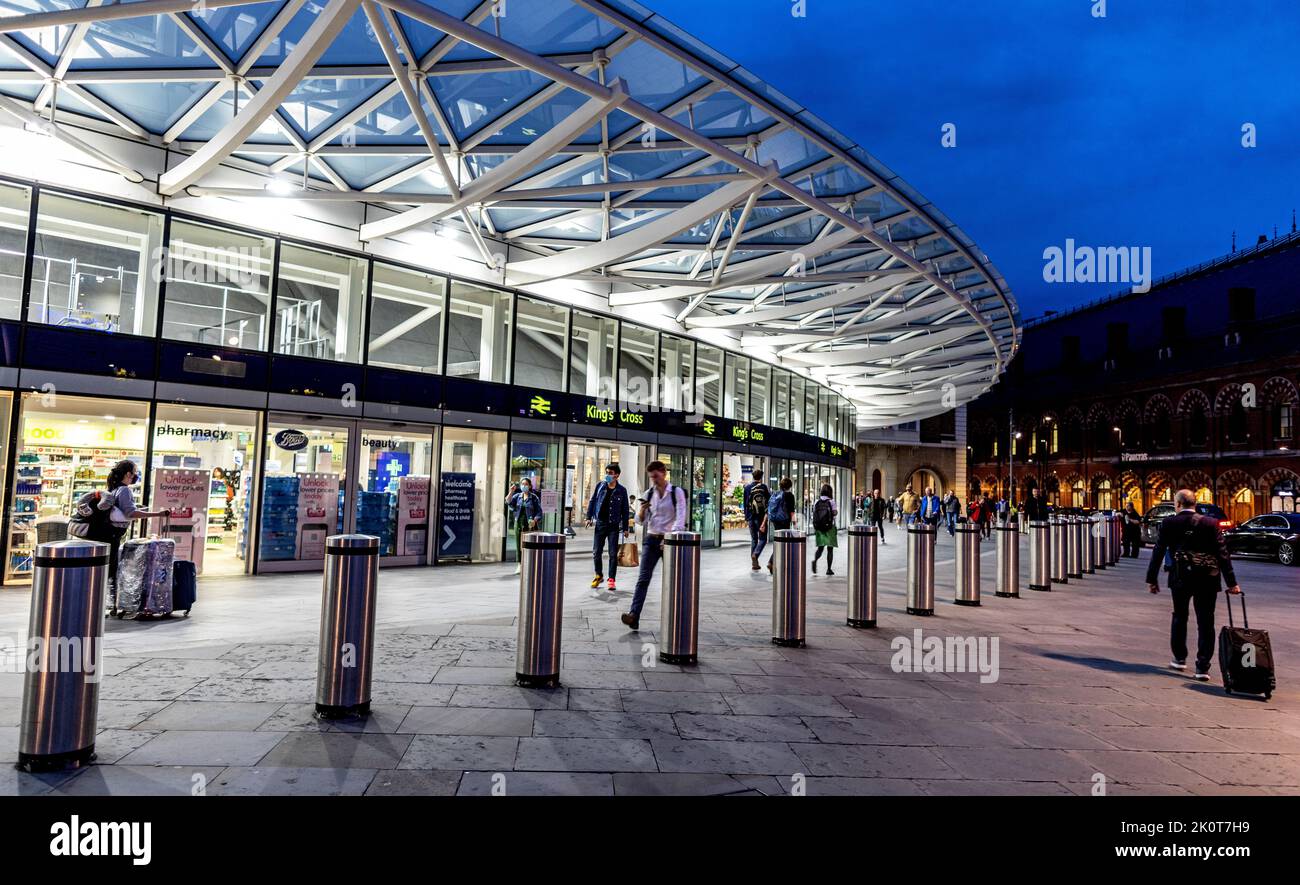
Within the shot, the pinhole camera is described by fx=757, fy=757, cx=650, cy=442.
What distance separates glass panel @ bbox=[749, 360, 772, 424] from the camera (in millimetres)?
24734

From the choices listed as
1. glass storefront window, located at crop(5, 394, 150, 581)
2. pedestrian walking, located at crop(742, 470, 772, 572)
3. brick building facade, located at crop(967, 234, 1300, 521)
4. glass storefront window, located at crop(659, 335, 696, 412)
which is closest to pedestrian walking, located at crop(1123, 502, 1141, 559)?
glass storefront window, located at crop(659, 335, 696, 412)

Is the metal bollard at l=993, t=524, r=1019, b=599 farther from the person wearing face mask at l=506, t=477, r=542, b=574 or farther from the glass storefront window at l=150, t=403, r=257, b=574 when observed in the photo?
the glass storefront window at l=150, t=403, r=257, b=574

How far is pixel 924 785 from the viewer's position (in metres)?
4.12

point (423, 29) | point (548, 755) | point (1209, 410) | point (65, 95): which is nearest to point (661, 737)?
point (548, 755)

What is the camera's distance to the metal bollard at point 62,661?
158 inches

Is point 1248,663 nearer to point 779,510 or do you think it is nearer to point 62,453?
point 779,510

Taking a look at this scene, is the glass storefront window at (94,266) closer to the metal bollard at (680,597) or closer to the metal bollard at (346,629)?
the metal bollard at (346,629)

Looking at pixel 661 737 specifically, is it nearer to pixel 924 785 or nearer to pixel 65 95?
pixel 924 785

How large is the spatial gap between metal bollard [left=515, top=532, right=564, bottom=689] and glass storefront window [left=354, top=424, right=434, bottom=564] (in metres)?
→ 8.84

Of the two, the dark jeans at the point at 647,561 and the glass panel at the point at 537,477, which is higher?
the glass panel at the point at 537,477

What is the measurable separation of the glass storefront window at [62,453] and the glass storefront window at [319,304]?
2631 mm

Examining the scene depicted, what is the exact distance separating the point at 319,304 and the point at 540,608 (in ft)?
33.1

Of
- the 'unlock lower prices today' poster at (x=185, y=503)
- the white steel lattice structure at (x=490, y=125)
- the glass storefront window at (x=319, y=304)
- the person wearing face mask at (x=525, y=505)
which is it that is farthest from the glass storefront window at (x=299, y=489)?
the white steel lattice structure at (x=490, y=125)

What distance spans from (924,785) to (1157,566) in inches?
202
